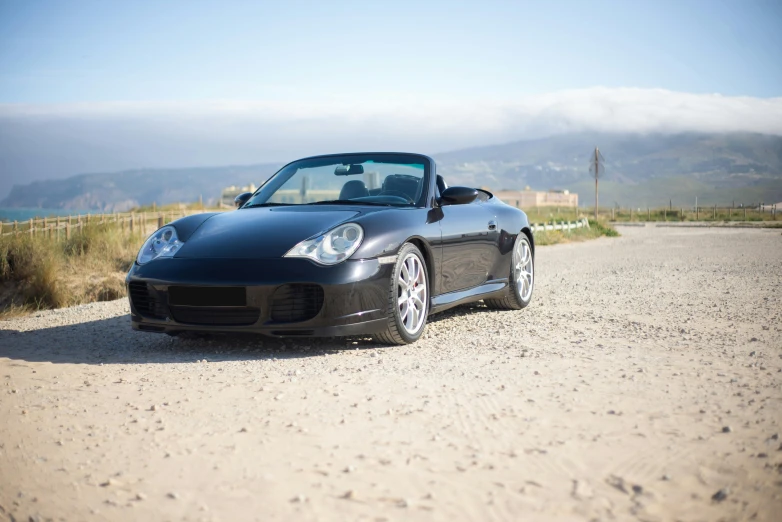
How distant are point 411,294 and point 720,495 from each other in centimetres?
362

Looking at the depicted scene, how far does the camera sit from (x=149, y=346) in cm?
673

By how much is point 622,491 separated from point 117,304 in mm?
8027

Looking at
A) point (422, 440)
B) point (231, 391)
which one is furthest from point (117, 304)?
point (422, 440)

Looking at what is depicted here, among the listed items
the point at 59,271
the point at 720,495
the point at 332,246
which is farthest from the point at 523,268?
the point at 59,271

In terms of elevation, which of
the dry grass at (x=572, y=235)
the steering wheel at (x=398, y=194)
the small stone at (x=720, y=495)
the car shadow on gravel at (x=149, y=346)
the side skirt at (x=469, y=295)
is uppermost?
the steering wheel at (x=398, y=194)

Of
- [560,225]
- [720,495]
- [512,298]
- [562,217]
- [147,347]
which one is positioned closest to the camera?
[720,495]

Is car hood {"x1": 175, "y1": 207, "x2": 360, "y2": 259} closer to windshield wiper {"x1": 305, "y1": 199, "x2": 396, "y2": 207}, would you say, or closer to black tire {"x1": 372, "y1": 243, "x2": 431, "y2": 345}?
windshield wiper {"x1": 305, "y1": 199, "x2": 396, "y2": 207}

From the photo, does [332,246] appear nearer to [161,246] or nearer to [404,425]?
[161,246]

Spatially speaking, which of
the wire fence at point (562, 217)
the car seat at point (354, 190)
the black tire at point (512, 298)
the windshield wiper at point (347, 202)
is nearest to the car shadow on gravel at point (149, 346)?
the windshield wiper at point (347, 202)

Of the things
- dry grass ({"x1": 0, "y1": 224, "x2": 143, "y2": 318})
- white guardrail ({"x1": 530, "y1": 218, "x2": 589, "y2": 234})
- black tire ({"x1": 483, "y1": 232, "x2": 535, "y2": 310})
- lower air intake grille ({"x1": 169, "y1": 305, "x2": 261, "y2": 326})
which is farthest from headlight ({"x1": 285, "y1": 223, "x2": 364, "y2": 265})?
white guardrail ({"x1": 530, "y1": 218, "x2": 589, "y2": 234})

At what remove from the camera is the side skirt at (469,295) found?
688cm

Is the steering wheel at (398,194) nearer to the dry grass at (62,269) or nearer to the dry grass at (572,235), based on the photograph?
the dry grass at (62,269)

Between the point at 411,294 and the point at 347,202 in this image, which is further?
the point at 347,202

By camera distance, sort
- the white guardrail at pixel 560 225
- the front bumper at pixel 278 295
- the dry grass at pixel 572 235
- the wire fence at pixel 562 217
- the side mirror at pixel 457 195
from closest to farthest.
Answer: the front bumper at pixel 278 295
the side mirror at pixel 457 195
the dry grass at pixel 572 235
the wire fence at pixel 562 217
the white guardrail at pixel 560 225
